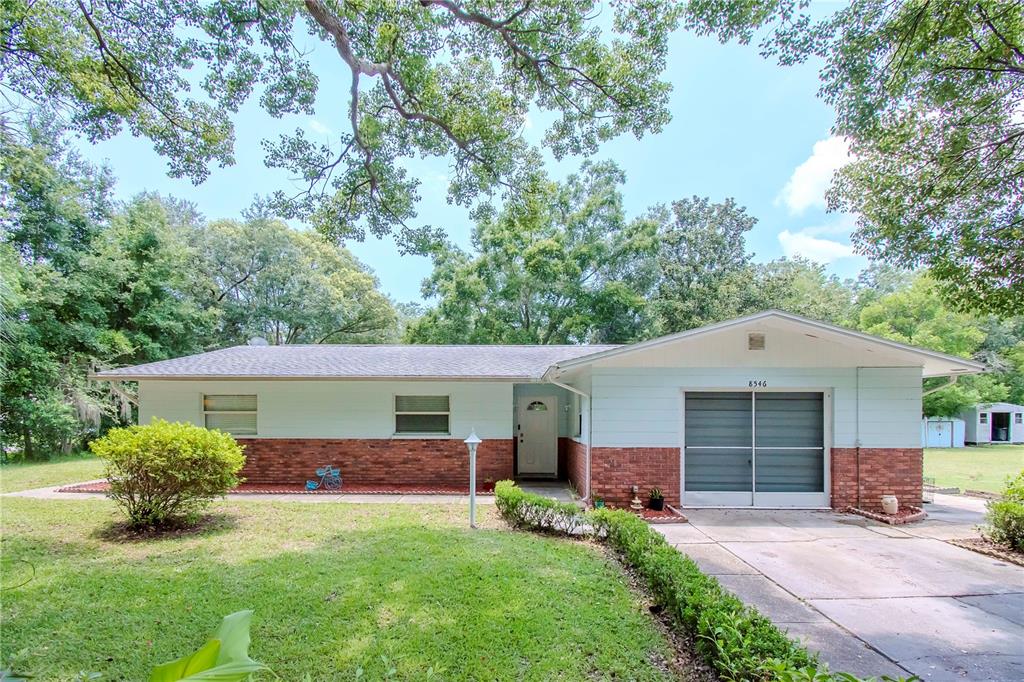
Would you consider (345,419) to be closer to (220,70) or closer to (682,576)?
(220,70)

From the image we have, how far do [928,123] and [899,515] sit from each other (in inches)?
253

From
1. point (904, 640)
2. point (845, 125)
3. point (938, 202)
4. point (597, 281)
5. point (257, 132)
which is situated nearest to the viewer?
point (904, 640)

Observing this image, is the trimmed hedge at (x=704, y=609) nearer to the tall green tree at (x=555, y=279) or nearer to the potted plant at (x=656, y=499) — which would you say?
the potted plant at (x=656, y=499)

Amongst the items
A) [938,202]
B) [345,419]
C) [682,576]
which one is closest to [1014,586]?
[682,576]

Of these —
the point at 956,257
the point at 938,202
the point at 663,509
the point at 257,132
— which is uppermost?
the point at 257,132

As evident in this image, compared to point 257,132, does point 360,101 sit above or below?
above

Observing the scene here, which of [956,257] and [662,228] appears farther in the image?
[662,228]

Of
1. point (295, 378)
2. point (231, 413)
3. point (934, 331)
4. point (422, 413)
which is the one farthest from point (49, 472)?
point (934, 331)

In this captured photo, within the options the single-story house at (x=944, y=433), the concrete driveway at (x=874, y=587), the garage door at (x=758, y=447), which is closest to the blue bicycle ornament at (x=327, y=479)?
the concrete driveway at (x=874, y=587)

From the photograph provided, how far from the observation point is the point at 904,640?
14.0ft

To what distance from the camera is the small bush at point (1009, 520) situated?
6.68m

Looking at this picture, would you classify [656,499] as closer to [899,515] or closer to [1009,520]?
[899,515]

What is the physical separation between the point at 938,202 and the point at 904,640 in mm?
6355

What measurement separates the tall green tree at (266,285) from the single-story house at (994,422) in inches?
1370
